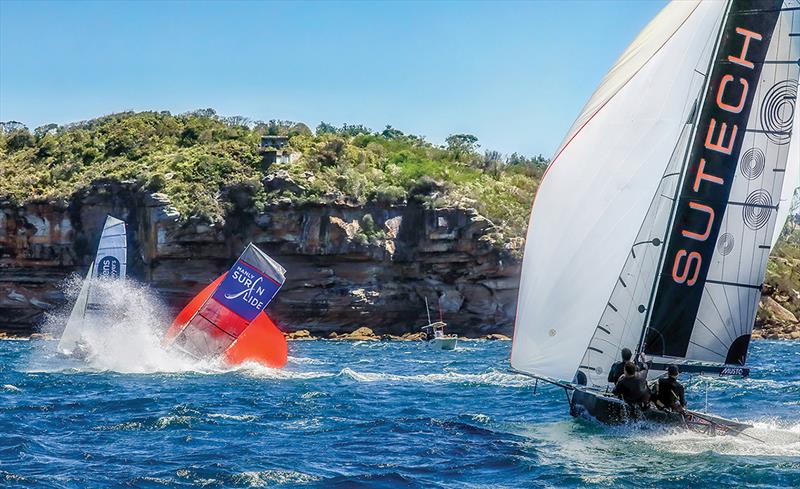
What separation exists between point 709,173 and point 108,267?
68.3 ft

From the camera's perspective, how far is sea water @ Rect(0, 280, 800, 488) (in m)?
13.5

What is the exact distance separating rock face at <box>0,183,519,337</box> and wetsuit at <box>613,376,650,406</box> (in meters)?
48.8

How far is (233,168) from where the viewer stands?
229 ft

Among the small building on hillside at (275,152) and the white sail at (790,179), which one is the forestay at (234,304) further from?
the small building on hillside at (275,152)

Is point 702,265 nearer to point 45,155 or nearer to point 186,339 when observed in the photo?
point 186,339

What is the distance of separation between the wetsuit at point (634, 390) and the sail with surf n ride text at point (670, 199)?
1.05m

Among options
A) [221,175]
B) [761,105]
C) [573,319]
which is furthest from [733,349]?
[221,175]

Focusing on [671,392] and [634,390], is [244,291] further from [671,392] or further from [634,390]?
[671,392]

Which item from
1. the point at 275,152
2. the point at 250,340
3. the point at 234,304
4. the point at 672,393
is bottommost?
the point at 250,340

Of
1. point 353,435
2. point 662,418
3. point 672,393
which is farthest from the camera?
point 353,435

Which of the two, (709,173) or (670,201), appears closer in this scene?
(709,173)

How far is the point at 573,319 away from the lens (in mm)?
17203

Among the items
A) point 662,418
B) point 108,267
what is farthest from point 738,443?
point 108,267

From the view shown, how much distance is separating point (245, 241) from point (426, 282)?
1207 centimetres
